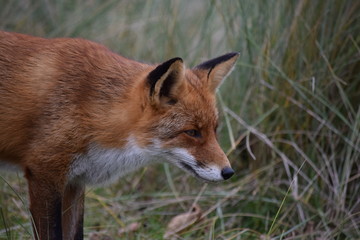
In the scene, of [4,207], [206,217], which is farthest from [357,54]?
[4,207]

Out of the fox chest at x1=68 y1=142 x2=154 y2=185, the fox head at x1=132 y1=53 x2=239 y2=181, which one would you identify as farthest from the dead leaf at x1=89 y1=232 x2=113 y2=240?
the fox head at x1=132 y1=53 x2=239 y2=181

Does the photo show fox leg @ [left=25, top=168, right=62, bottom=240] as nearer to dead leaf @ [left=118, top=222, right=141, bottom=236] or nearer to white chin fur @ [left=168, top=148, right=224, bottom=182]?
white chin fur @ [left=168, top=148, right=224, bottom=182]

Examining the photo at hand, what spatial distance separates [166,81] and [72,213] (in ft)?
4.37

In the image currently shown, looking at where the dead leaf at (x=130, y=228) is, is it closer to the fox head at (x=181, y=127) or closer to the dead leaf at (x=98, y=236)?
the dead leaf at (x=98, y=236)

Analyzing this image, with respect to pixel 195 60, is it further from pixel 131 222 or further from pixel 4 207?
pixel 4 207

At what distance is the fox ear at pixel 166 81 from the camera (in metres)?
4.28

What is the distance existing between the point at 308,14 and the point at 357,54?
68cm

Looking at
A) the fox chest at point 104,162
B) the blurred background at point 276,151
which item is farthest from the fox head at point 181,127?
the blurred background at point 276,151

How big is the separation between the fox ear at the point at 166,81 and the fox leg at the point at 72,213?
976 mm

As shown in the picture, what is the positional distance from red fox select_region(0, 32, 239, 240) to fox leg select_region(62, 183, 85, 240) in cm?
5

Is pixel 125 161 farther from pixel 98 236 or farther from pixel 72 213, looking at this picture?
pixel 98 236

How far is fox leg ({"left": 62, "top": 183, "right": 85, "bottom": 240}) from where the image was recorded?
15.7 ft

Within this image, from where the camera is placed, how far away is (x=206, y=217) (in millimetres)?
6180

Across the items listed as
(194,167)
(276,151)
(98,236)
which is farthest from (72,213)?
(276,151)
